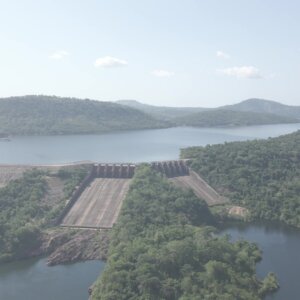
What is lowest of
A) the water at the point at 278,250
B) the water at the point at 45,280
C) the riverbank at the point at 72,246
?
the water at the point at 45,280

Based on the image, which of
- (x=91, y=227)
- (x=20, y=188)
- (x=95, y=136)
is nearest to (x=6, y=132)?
(x=95, y=136)

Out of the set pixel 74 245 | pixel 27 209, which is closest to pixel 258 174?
pixel 74 245

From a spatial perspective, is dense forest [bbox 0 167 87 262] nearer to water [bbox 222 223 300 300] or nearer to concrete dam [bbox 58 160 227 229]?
concrete dam [bbox 58 160 227 229]

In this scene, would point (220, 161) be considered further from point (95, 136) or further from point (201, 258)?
point (95, 136)

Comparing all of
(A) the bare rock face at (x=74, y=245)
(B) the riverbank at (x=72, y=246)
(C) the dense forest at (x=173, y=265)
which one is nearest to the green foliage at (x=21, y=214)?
(B) the riverbank at (x=72, y=246)

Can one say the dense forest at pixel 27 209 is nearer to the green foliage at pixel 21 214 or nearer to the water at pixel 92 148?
the green foliage at pixel 21 214

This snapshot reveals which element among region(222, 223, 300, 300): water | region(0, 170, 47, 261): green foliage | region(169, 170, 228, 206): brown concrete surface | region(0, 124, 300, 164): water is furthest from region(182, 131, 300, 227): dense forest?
region(0, 170, 47, 261): green foliage
